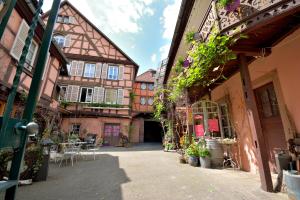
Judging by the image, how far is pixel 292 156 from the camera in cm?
349

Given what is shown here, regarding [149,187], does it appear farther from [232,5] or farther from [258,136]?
[232,5]

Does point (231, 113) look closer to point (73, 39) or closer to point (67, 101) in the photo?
point (67, 101)

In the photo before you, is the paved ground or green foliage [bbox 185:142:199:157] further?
green foliage [bbox 185:142:199:157]

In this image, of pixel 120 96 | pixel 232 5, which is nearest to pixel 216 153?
pixel 232 5

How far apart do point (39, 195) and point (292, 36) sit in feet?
20.4

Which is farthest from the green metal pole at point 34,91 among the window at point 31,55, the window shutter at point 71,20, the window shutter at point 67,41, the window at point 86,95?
the window shutter at point 71,20

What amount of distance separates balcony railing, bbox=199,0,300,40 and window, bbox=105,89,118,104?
1353 centimetres

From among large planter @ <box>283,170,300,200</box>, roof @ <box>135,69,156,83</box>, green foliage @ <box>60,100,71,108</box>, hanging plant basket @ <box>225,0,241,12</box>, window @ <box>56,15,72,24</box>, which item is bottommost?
large planter @ <box>283,170,300,200</box>

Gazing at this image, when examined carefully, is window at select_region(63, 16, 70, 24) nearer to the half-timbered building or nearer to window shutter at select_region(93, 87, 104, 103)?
the half-timbered building

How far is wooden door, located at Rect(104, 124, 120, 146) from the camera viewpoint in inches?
613

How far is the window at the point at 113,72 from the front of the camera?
17.1 meters

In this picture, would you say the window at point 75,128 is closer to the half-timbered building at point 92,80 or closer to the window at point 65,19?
the half-timbered building at point 92,80

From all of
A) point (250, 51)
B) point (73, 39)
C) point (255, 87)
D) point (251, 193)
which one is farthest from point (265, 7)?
point (73, 39)

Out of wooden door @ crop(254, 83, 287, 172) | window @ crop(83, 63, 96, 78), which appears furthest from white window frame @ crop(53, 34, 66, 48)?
wooden door @ crop(254, 83, 287, 172)
